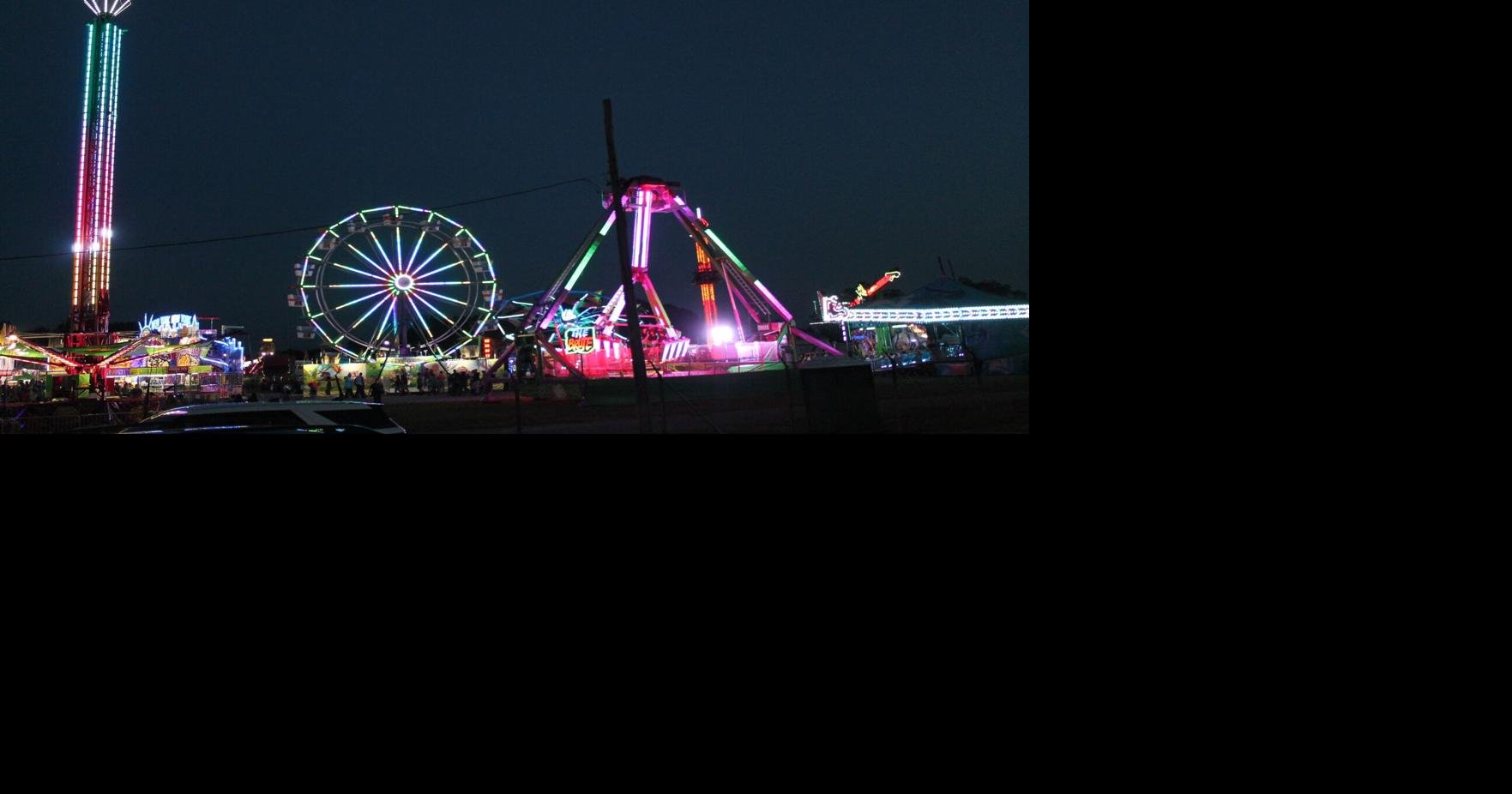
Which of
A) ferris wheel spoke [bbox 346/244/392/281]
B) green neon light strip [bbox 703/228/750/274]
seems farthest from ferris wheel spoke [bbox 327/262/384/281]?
green neon light strip [bbox 703/228/750/274]

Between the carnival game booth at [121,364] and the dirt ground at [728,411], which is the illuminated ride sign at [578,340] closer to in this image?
the dirt ground at [728,411]

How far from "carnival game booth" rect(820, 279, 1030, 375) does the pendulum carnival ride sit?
1.62 meters

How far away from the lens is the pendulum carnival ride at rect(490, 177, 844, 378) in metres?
24.2

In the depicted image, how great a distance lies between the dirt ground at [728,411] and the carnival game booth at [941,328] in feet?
11.3

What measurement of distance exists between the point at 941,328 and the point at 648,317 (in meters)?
10.2

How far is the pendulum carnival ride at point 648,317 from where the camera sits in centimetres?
2423

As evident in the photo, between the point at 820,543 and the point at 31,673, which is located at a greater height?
the point at 820,543

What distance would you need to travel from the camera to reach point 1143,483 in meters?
1.78

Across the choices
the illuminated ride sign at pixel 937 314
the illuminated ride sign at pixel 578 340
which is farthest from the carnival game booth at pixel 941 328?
the illuminated ride sign at pixel 578 340

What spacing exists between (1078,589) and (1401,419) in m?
0.69

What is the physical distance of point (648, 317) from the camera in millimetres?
28484

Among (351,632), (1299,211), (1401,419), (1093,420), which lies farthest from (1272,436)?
(351,632)

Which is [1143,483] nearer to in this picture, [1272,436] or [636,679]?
[1272,436]

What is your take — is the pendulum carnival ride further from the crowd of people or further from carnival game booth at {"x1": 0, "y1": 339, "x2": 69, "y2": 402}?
carnival game booth at {"x1": 0, "y1": 339, "x2": 69, "y2": 402}
